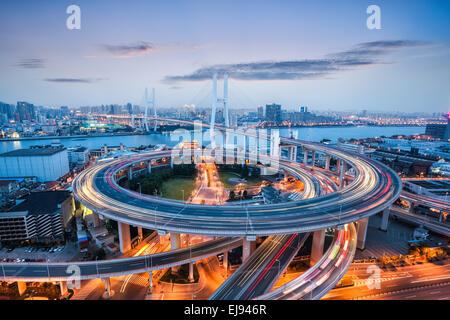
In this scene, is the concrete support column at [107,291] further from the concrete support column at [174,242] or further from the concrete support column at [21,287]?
the concrete support column at [21,287]

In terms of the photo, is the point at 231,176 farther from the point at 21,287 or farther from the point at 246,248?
the point at 21,287

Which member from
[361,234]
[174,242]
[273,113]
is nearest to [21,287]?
[174,242]

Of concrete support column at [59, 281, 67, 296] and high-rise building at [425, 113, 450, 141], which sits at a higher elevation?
high-rise building at [425, 113, 450, 141]

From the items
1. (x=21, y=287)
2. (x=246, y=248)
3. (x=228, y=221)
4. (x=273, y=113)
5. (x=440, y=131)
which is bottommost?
(x=21, y=287)

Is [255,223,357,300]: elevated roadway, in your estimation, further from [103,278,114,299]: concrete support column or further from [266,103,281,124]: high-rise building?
[266,103,281,124]: high-rise building

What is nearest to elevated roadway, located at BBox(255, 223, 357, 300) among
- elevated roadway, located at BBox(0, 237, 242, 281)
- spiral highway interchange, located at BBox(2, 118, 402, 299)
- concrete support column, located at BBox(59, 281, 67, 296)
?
spiral highway interchange, located at BBox(2, 118, 402, 299)
